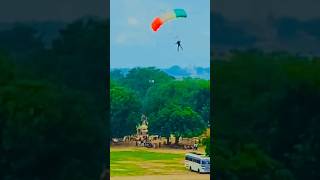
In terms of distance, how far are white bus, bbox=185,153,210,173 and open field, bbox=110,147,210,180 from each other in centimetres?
24

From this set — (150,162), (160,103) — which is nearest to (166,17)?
(160,103)

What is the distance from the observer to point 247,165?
24.0ft

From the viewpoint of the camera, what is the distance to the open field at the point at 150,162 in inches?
426

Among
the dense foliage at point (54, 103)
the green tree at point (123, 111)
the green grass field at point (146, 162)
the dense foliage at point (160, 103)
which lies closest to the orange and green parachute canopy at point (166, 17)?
the dense foliage at point (160, 103)

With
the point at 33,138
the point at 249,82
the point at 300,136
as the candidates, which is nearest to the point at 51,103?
the point at 33,138

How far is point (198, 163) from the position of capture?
10188 mm

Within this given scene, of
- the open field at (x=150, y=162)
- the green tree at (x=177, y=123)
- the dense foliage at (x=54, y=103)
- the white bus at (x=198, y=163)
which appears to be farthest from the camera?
the green tree at (x=177, y=123)

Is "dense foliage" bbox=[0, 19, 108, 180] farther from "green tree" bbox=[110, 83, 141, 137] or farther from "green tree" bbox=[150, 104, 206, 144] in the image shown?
"green tree" bbox=[150, 104, 206, 144]

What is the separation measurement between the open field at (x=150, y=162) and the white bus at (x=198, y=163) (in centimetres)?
24

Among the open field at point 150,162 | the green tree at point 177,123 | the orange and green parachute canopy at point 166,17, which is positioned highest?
the orange and green parachute canopy at point 166,17

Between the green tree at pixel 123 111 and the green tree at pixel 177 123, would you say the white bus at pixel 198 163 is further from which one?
the green tree at pixel 123 111

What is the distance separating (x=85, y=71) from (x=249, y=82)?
1749mm

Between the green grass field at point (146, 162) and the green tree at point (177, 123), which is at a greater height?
the green tree at point (177, 123)

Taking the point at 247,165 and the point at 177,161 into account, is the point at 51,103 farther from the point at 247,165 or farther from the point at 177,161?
the point at 177,161
